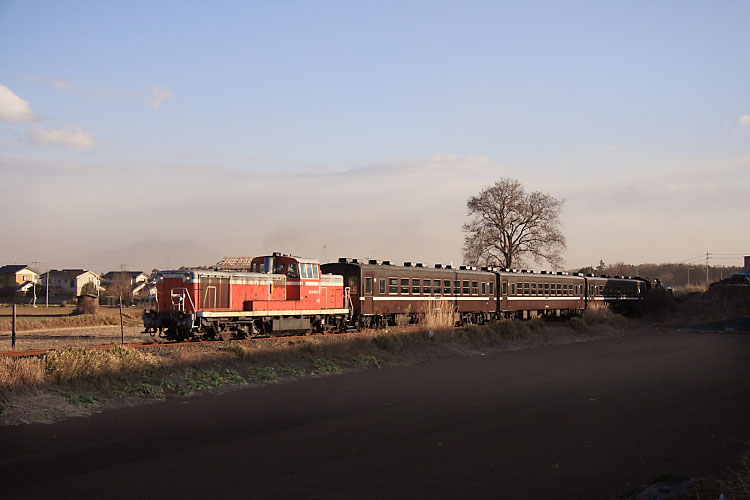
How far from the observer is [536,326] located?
105 feet

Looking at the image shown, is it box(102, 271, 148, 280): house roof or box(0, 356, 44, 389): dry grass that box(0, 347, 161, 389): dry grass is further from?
box(102, 271, 148, 280): house roof

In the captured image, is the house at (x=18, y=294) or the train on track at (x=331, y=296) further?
the house at (x=18, y=294)

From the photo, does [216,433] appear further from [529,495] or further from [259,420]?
[529,495]

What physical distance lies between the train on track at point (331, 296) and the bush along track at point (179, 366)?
271 cm

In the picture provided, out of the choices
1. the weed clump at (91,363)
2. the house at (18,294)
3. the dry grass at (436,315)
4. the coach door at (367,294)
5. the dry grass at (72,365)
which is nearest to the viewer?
the dry grass at (72,365)

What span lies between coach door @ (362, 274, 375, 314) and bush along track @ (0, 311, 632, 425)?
3.99 meters

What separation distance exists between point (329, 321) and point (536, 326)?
10.9 meters

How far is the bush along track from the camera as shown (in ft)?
40.5

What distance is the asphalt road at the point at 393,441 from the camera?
7.88 m

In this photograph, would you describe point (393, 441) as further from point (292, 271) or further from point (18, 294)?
point (18, 294)

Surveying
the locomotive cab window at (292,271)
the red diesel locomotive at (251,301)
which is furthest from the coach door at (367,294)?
the locomotive cab window at (292,271)

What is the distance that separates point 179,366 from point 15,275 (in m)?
116

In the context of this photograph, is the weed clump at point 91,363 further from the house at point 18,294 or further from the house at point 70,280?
the house at point 70,280

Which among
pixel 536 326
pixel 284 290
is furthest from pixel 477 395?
pixel 536 326
